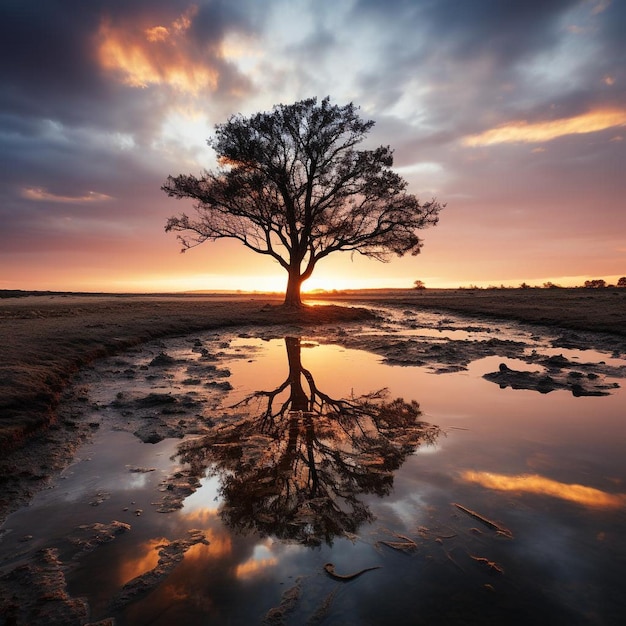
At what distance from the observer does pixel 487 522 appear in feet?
12.3

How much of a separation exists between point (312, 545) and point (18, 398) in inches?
245

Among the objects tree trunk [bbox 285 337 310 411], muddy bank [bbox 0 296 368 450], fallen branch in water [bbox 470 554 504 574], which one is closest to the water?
fallen branch in water [bbox 470 554 504 574]

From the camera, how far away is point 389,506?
13.3 ft

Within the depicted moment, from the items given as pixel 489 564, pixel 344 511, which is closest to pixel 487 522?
pixel 489 564

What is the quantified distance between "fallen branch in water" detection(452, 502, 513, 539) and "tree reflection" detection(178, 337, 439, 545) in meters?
0.79

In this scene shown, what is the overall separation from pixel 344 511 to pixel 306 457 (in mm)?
1344

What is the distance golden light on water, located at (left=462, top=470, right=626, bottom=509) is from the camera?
161 inches

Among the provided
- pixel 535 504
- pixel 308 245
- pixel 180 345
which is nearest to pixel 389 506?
pixel 535 504

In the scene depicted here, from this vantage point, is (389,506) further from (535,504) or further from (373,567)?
(535,504)

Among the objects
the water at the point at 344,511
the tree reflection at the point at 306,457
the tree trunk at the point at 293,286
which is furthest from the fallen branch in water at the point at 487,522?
the tree trunk at the point at 293,286

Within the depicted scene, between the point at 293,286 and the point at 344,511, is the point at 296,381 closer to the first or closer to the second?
the point at 344,511

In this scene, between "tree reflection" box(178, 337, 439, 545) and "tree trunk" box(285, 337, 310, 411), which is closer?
"tree reflection" box(178, 337, 439, 545)

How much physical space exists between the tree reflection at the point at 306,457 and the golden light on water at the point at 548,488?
1.02 meters

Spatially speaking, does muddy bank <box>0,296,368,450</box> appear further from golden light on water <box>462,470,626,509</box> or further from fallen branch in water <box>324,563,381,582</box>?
golden light on water <box>462,470,626,509</box>
